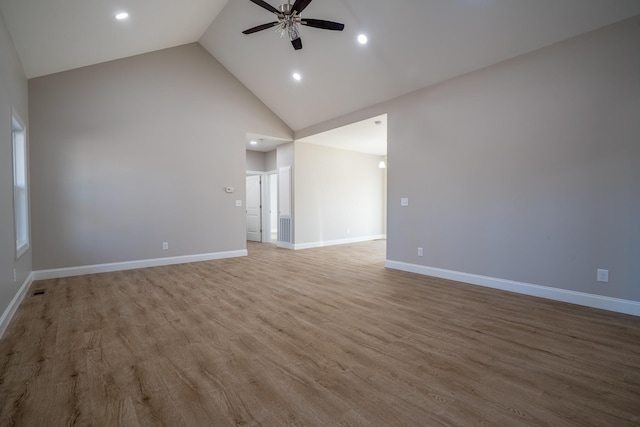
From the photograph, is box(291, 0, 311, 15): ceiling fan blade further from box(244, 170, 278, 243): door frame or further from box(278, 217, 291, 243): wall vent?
box(244, 170, 278, 243): door frame

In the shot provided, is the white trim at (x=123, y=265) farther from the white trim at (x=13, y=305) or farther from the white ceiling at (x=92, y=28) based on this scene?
the white ceiling at (x=92, y=28)

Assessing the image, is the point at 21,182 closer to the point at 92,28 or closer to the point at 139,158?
the point at 139,158

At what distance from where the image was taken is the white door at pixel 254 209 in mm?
9000

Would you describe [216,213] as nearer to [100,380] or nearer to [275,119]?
[275,119]

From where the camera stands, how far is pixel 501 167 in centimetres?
390

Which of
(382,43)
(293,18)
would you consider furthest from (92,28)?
(382,43)

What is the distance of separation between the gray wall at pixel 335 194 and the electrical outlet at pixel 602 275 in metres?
5.54

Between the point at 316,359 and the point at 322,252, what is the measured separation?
4.86 meters

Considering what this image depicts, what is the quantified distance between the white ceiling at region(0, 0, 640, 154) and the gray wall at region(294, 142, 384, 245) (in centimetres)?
185

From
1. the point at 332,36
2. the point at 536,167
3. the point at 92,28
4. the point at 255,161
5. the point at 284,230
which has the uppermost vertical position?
the point at 332,36

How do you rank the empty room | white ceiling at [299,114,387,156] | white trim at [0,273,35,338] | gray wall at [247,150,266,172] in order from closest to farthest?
the empty room, white trim at [0,273,35,338], white ceiling at [299,114,387,156], gray wall at [247,150,266,172]

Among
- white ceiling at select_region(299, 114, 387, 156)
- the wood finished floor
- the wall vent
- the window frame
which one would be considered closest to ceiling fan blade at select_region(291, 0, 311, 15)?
white ceiling at select_region(299, 114, 387, 156)

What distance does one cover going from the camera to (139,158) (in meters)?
5.30

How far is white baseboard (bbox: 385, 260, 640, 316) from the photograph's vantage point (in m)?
3.05
